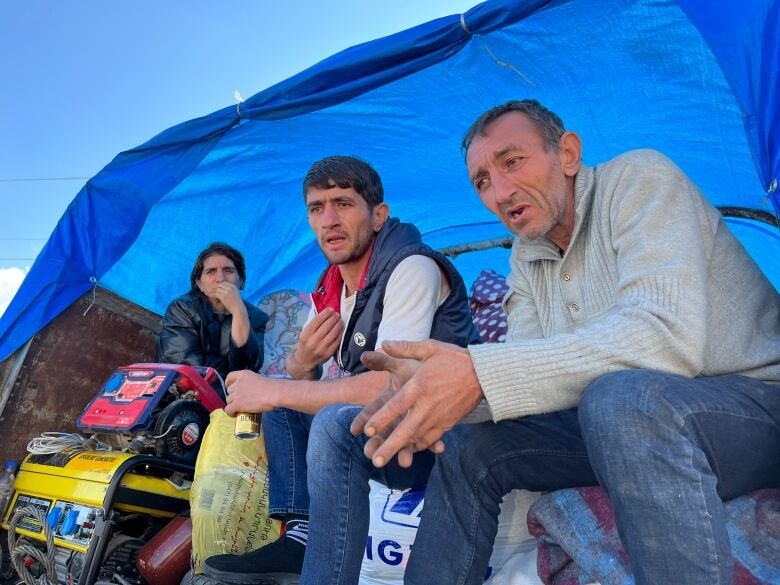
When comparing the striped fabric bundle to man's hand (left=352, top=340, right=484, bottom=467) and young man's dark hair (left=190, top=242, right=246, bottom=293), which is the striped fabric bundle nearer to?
man's hand (left=352, top=340, right=484, bottom=467)

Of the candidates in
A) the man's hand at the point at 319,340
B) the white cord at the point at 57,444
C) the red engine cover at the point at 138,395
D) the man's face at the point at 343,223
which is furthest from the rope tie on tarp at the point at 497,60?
the white cord at the point at 57,444

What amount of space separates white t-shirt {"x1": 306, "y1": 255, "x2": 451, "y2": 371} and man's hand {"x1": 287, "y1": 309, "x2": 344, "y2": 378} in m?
0.26

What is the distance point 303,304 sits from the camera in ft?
12.8

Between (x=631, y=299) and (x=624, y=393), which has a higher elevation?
(x=631, y=299)

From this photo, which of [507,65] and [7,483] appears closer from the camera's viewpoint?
[507,65]

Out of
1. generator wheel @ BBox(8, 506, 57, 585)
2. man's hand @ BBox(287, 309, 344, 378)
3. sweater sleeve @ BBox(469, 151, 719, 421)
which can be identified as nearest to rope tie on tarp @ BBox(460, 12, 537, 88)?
man's hand @ BBox(287, 309, 344, 378)

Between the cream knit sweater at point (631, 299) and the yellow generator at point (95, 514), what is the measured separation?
4.64 ft

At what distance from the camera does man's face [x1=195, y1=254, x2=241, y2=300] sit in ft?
11.4

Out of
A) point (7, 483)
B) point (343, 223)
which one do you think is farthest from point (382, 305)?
point (7, 483)

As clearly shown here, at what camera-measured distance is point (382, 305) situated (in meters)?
2.07

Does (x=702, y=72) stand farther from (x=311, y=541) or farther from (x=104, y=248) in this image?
(x=104, y=248)

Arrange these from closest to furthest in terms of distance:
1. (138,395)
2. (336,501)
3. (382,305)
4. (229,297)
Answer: (336,501) < (382,305) < (138,395) < (229,297)

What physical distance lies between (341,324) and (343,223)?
39 cm

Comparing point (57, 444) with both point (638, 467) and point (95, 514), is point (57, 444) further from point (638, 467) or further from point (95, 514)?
point (638, 467)
